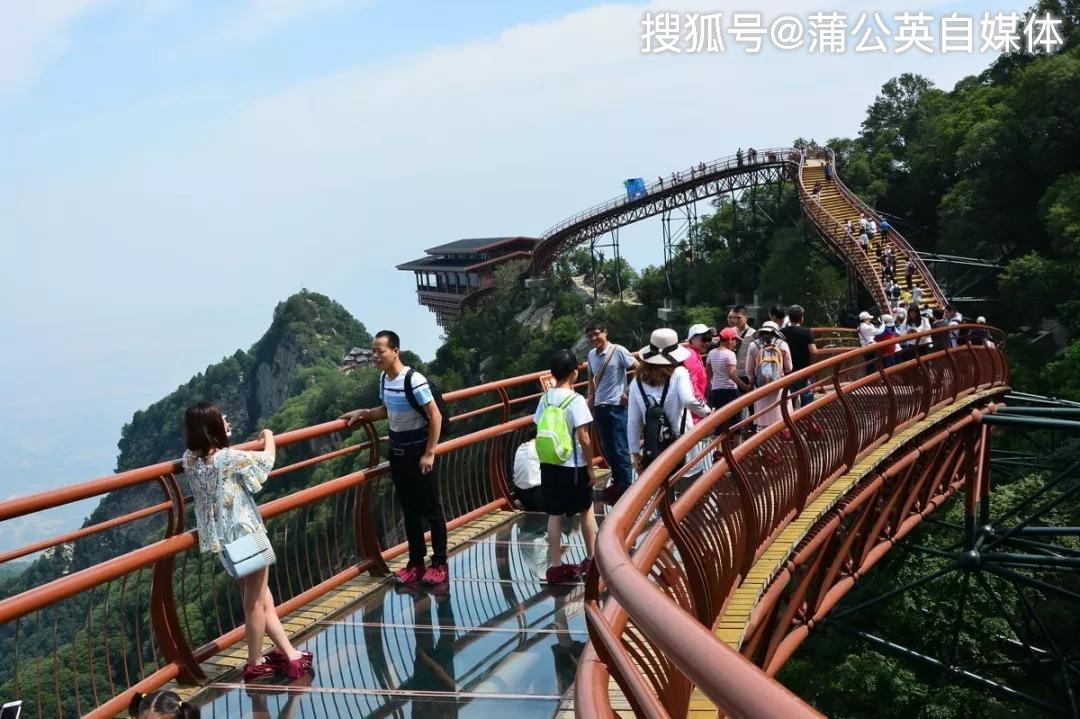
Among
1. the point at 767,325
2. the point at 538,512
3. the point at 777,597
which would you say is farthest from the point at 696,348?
the point at 777,597

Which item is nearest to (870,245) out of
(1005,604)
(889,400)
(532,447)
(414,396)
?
(1005,604)

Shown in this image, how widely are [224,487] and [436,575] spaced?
2.08m

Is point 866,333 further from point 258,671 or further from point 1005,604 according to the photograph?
point 258,671

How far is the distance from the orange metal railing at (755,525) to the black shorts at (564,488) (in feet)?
1.84

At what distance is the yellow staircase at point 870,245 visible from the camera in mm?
30641

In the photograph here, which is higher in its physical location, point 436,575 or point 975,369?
point 975,369

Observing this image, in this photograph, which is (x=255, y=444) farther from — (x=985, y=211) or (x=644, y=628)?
(x=985, y=211)

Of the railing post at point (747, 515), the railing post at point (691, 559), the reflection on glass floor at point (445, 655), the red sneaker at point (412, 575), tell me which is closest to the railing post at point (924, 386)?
the reflection on glass floor at point (445, 655)

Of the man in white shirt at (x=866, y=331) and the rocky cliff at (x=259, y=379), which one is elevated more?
the man in white shirt at (x=866, y=331)

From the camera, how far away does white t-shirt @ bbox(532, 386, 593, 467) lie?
619cm

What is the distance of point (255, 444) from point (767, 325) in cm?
507

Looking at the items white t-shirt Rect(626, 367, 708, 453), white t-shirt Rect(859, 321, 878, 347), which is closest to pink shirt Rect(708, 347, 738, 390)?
white t-shirt Rect(626, 367, 708, 453)

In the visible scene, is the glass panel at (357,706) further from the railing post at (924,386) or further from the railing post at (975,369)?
the railing post at (975,369)

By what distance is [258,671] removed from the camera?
529 cm
